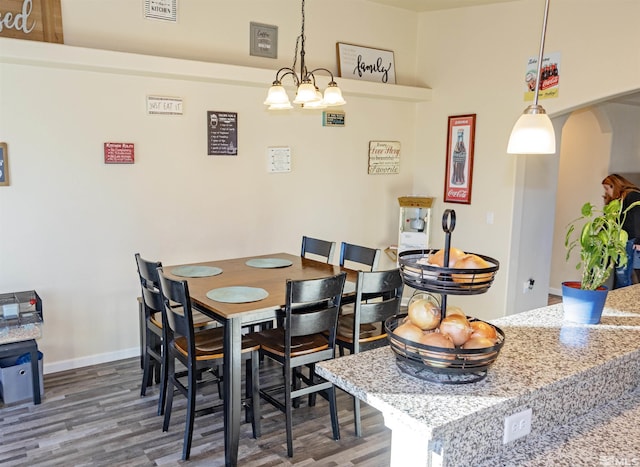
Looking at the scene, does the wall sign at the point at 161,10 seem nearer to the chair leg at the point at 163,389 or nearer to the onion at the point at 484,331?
A: the chair leg at the point at 163,389

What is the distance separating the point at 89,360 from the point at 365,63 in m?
3.55

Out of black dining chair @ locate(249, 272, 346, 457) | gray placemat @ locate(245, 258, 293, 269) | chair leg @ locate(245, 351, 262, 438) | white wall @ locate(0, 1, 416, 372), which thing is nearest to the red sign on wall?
white wall @ locate(0, 1, 416, 372)

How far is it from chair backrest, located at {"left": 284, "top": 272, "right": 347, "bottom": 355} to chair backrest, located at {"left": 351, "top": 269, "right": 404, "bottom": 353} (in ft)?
0.50

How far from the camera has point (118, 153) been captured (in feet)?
12.4

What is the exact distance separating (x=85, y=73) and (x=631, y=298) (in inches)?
142

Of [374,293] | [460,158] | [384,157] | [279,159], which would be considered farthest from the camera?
[384,157]

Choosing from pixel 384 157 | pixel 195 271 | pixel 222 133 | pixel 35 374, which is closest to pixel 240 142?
pixel 222 133

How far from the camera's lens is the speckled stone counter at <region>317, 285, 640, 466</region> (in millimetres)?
1155

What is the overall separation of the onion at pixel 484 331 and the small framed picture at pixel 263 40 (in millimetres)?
3522

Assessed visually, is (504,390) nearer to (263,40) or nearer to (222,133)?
(222,133)

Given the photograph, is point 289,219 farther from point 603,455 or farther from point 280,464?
point 603,455

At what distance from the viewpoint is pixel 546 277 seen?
16.3 ft

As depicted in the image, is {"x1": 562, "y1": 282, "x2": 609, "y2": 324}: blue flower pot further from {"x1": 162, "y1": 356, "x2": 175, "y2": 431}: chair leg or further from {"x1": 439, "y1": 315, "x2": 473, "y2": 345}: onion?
{"x1": 162, "y1": 356, "x2": 175, "y2": 431}: chair leg

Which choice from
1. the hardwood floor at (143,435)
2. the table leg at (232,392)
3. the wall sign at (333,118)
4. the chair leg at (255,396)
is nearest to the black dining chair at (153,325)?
the hardwood floor at (143,435)
